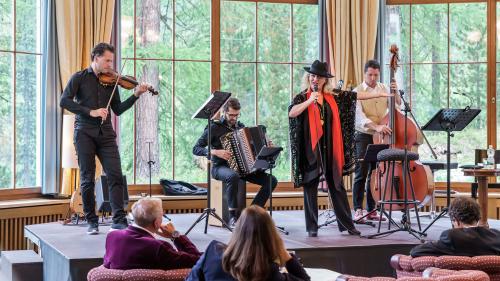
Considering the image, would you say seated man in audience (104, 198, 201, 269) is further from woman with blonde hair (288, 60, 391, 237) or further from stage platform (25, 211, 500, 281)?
woman with blonde hair (288, 60, 391, 237)

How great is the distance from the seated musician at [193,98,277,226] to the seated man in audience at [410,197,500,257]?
2.73 m

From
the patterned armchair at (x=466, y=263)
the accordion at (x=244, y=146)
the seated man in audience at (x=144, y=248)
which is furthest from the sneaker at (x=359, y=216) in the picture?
the seated man in audience at (x=144, y=248)

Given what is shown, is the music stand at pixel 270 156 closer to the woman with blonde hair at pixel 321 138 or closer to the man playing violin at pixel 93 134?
the woman with blonde hair at pixel 321 138

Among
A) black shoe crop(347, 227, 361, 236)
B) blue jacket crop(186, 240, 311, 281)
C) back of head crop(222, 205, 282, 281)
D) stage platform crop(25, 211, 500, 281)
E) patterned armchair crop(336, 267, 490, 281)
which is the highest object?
back of head crop(222, 205, 282, 281)

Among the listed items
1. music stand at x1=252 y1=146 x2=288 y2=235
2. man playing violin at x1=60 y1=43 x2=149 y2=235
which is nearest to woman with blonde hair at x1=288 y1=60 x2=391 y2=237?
music stand at x1=252 y1=146 x2=288 y2=235

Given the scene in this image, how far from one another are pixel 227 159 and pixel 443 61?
3.58 metres

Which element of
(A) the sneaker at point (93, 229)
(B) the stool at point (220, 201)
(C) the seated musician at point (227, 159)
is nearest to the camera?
(A) the sneaker at point (93, 229)

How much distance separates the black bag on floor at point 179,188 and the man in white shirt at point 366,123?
79.2 inches

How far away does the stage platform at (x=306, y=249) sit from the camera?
521 cm

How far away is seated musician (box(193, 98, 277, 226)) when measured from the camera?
6.67 m

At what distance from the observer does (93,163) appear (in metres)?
6.00

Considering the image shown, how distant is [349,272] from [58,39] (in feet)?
13.2

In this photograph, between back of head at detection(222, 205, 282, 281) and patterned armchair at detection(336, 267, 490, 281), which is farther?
patterned armchair at detection(336, 267, 490, 281)

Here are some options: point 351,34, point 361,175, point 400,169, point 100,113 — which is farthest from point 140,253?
point 351,34
